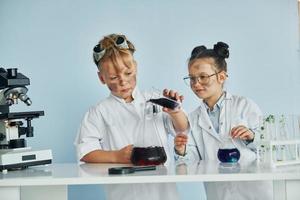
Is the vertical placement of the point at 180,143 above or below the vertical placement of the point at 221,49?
below

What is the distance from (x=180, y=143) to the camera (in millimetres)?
2035

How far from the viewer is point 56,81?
257cm

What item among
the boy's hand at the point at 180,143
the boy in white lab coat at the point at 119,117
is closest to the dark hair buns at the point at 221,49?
the boy in white lab coat at the point at 119,117

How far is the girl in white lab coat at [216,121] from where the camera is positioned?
203cm

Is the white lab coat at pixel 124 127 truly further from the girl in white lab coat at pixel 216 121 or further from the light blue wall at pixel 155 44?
the light blue wall at pixel 155 44

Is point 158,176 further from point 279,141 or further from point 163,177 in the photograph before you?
point 279,141

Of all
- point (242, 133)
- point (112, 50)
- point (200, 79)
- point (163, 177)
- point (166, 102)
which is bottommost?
point (163, 177)

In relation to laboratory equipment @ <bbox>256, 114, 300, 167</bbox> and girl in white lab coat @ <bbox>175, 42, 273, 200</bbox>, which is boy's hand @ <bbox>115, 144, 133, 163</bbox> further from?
laboratory equipment @ <bbox>256, 114, 300, 167</bbox>

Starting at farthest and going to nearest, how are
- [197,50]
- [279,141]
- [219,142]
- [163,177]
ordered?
[197,50] < [219,142] < [279,141] < [163,177]

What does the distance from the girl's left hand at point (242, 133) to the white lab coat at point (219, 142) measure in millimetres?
61

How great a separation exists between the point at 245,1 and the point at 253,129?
814 millimetres

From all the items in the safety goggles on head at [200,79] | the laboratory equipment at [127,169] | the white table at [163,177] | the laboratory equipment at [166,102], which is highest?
the safety goggles on head at [200,79]

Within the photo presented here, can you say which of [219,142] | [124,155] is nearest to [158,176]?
[124,155]

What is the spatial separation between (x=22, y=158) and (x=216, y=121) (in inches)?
33.7
